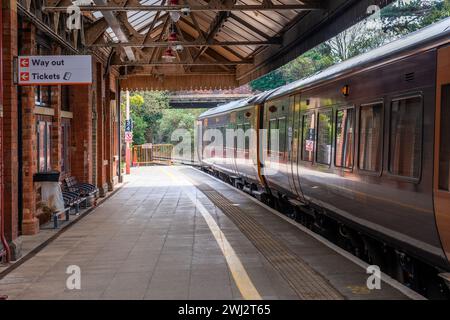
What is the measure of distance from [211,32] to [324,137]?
5.69 m

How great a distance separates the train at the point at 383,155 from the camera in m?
5.25

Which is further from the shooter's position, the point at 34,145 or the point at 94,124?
the point at 94,124

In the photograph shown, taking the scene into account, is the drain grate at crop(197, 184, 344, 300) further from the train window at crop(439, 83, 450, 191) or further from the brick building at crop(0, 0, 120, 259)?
the brick building at crop(0, 0, 120, 259)

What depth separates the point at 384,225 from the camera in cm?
661

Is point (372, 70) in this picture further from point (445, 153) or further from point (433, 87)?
point (445, 153)

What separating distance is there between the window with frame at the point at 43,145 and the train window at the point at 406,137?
7.45 m

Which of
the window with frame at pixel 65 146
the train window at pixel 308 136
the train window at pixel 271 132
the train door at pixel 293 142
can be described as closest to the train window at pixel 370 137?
the train window at pixel 308 136

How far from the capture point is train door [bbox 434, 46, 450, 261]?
4973 mm

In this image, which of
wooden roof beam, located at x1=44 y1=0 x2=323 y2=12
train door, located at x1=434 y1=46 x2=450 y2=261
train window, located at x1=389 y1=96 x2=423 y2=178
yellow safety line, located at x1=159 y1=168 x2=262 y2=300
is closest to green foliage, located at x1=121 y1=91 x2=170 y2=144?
yellow safety line, located at x1=159 y1=168 x2=262 y2=300

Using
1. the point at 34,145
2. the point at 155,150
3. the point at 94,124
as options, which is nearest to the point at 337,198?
the point at 34,145

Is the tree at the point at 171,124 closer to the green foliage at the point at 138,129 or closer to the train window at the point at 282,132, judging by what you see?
the green foliage at the point at 138,129

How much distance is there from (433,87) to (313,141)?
479 cm

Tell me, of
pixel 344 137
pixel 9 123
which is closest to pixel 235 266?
pixel 344 137

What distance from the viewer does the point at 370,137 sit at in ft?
23.1
